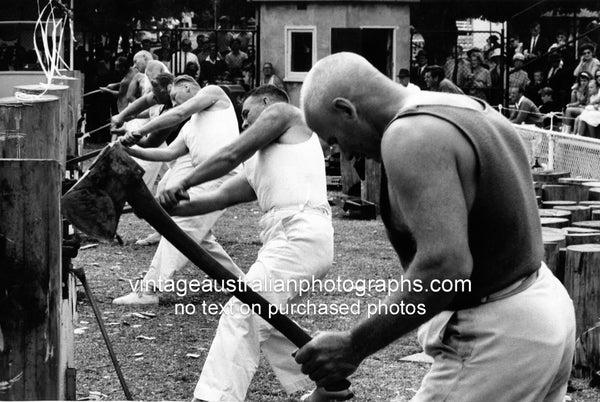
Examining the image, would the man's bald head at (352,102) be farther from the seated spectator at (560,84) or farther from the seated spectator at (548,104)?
the seated spectator at (560,84)

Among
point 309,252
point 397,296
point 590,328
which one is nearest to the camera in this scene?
point 397,296

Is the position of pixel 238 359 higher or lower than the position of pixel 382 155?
lower

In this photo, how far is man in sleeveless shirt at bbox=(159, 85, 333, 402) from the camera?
664 centimetres

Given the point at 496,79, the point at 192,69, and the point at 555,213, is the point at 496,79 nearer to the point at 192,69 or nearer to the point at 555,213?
the point at 192,69

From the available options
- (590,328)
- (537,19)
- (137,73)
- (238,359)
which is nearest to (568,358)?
(238,359)

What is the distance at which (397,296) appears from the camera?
3436 millimetres

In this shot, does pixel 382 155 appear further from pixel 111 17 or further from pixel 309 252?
pixel 111 17

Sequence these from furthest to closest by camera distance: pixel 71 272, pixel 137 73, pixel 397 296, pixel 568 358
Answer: pixel 137 73, pixel 71 272, pixel 568 358, pixel 397 296

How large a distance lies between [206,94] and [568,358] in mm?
7055

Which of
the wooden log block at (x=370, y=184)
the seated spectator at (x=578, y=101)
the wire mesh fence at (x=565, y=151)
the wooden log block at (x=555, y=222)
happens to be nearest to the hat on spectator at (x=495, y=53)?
the seated spectator at (x=578, y=101)

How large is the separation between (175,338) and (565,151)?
8.18 meters

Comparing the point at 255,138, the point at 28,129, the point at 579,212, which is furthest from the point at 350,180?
the point at 28,129

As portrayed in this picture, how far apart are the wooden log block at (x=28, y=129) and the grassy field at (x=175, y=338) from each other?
179 centimetres

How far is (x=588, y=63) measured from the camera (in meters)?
22.8
